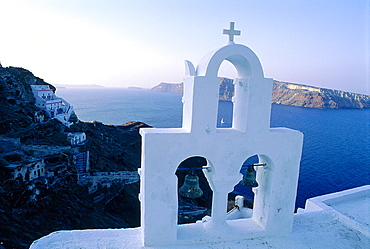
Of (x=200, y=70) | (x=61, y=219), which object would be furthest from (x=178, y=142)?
(x=61, y=219)

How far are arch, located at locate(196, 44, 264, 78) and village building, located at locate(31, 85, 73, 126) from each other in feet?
115

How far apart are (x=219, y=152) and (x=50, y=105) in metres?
37.3

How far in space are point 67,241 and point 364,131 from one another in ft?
307

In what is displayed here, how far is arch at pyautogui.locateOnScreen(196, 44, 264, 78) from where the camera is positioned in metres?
3.65

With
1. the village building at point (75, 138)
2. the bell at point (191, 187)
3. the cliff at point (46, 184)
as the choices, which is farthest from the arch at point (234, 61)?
the village building at point (75, 138)

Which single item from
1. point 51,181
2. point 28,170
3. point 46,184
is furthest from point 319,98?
point 28,170

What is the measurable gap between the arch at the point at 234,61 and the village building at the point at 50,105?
1382 inches

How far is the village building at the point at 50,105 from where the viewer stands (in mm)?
33719

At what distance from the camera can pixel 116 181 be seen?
25672 mm

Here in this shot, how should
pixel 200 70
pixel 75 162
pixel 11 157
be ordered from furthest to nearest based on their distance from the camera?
1. pixel 75 162
2. pixel 11 157
3. pixel 200 70

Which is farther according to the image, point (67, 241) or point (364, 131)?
point (364, 131)

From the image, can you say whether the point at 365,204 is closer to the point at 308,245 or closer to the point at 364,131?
the point at 308,245

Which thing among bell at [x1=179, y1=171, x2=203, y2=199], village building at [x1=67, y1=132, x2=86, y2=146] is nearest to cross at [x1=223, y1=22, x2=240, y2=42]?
bell at [x1=179, y1=171, x2=203, y2=199]

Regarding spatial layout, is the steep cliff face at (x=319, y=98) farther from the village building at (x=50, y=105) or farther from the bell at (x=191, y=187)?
the bell at (x=191, y=187)
